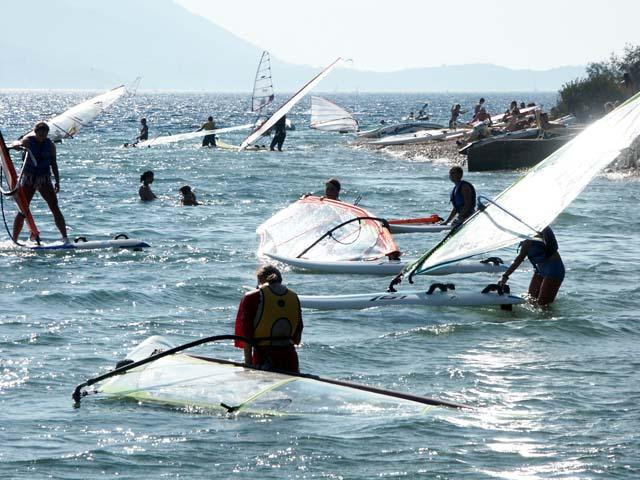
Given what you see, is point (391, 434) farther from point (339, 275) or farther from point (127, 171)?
point (127, 171)

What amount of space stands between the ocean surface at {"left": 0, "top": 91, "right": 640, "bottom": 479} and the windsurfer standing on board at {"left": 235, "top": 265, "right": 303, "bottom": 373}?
613 mm

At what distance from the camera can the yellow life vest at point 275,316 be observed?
30.5ft

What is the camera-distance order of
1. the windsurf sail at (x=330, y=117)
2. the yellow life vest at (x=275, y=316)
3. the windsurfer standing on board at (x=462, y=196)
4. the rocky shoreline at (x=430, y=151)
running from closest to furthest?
the yellow life vest at (x=275, y=316) < the windsurfer standing on board at (x=462, y=196) < the rocky shoreline at (x=430, y=151) < the windsurf sail at (x=330, y=117)

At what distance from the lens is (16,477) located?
8.19 metres

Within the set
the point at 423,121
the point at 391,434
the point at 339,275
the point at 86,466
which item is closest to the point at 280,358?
the point at 391,434

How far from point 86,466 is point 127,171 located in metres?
27.8

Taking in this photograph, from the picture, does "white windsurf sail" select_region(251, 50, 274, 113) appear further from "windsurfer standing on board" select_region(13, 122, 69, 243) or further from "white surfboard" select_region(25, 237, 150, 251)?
"windsurfer standing on board" select_region(13, 122, 69, 243)

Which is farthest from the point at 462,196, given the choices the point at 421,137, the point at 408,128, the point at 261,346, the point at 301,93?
the point at 408,128

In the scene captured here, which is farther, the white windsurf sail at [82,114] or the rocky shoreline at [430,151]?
the white windsurf sail at [82,114]

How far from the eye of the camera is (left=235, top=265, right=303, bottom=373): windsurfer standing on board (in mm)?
9312

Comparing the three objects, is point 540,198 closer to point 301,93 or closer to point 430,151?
point 301,93

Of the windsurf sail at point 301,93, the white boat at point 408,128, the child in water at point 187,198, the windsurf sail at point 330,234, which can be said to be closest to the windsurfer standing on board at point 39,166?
the windsurf sail at point 330,234

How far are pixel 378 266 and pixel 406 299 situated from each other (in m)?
2.18

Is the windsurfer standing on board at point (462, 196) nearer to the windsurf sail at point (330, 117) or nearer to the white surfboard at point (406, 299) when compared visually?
the white surfboard at point (406, 299)
